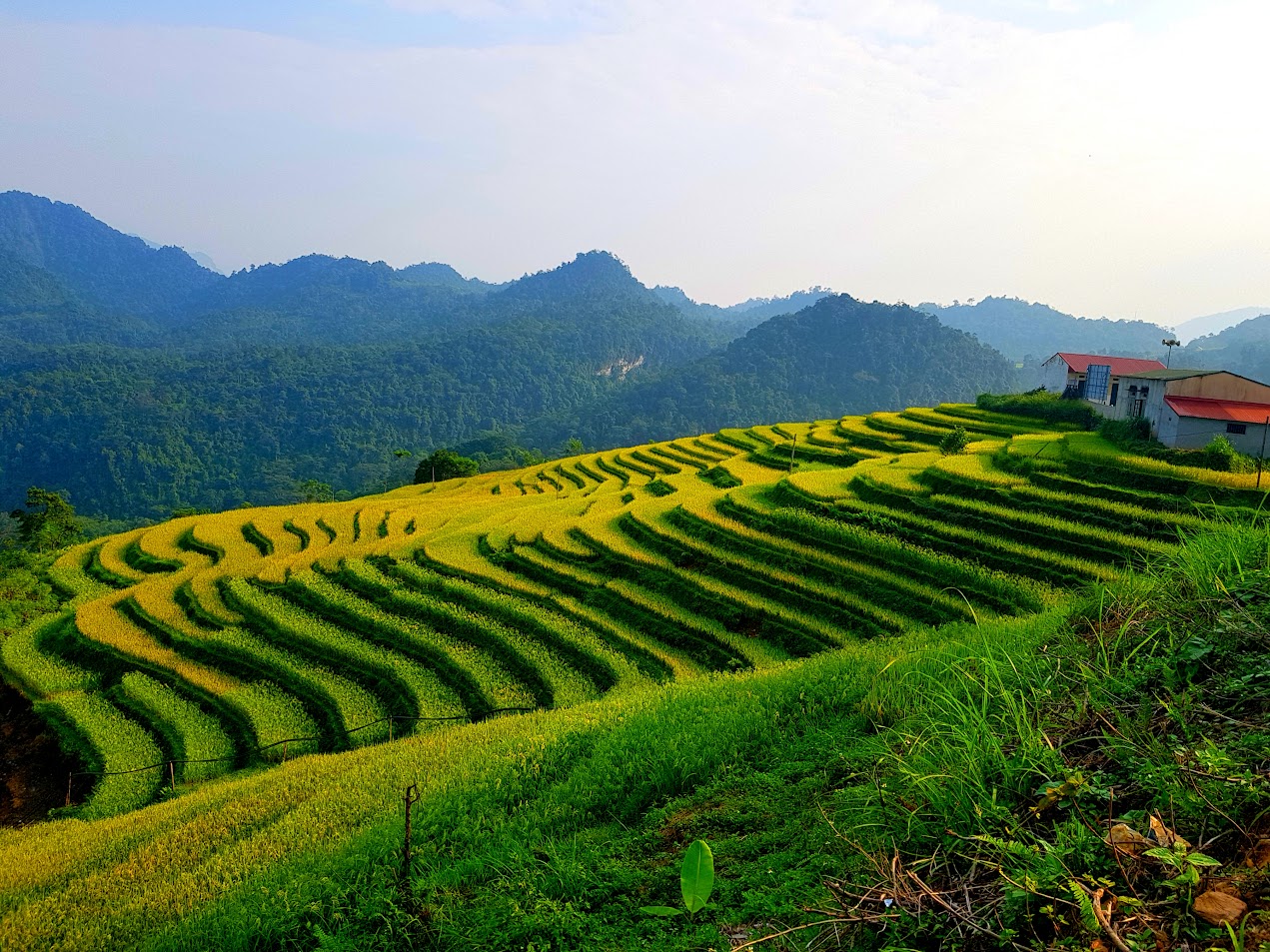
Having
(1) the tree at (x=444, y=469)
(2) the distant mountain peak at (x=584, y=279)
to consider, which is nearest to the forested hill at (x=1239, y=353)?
(1) the tree at (x=444, y=469)

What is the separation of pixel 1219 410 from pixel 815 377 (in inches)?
3260

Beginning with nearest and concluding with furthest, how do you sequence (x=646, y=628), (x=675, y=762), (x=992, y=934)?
(x=992, y=934) < (x=675, y=762) < (x=646, y=628)

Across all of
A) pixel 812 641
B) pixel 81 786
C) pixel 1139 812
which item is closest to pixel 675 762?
pixel 1139 812

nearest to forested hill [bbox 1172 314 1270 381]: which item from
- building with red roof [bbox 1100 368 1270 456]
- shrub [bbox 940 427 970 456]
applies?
building with red roof [bbox 1100 368 1270 456]

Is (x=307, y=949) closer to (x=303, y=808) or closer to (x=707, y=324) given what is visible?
(x=303, y=808)

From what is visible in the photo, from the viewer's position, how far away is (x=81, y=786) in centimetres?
1120

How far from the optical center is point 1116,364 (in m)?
28.9

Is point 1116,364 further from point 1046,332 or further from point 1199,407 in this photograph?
point 1046,332

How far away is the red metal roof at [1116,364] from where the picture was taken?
92.6ft

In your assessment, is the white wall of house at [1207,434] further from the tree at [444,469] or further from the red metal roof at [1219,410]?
the tree at [444,469]

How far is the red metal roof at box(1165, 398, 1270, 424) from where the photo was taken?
613 inches

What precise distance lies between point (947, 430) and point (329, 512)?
22.9 m

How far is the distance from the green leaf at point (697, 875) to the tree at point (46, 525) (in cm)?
3277

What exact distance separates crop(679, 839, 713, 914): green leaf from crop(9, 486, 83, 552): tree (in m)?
32.8
